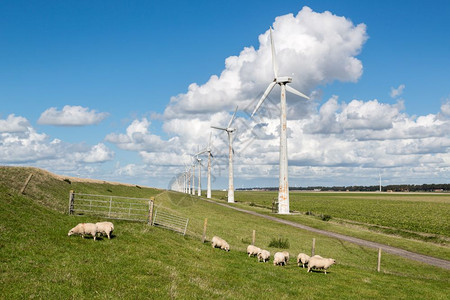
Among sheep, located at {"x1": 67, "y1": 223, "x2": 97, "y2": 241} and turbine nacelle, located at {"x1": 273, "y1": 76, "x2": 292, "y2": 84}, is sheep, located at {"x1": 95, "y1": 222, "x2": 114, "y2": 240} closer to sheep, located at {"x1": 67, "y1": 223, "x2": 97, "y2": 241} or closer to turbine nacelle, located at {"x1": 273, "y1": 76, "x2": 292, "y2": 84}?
sheep, located at {"x1": 67, "y1": 223, "x2": 97, "y2": 241}

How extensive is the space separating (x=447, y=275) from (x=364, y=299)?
17.9m

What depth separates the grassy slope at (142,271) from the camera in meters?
17.0

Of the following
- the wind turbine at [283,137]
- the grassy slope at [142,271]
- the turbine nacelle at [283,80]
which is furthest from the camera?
the turbine nacelle at [283,80]

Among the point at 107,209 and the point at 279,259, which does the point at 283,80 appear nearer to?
the point at 107,209

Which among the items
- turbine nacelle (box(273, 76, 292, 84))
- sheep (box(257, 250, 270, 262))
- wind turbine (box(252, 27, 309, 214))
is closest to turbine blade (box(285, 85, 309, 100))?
wind turbine (box(252, 27, 309, 214))

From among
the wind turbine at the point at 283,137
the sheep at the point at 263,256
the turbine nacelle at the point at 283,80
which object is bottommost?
the sheep at the point at 263,256

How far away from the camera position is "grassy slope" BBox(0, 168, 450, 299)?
55.8 ft

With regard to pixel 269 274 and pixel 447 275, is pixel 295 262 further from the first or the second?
pixel 447 275

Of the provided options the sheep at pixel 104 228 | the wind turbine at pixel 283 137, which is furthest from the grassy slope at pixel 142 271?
the wind turbine at pixel 283 137

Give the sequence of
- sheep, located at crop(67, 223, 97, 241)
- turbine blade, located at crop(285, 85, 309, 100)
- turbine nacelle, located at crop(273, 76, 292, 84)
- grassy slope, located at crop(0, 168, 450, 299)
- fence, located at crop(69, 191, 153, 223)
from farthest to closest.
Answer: turbine blade, located at crop(285, 85, 309, 100) < turbine nacelle, located at crop(273, 76, 292, 84) < fence, located at crop(69, 191, 153, 223) < sheep, located at crop(67, 223, 97, 241) < grassy slope, located at crop(0, 168, 450, 299)

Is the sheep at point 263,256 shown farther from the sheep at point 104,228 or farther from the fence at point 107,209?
the sheep at point 104,228

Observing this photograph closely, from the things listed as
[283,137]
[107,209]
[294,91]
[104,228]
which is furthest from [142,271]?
[294,91]

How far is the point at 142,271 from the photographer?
67.2ft

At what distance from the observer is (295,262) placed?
31828 mm
